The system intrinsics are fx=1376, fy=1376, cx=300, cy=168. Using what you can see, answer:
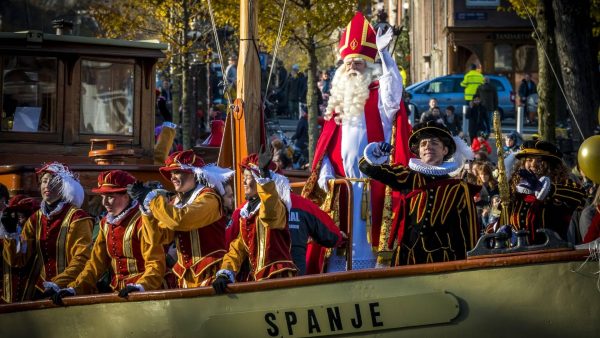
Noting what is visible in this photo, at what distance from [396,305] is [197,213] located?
139 cm

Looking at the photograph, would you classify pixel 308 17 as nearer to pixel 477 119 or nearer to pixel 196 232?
pixel 477 119

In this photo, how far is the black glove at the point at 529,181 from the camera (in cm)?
811

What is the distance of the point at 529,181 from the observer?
8.13 m

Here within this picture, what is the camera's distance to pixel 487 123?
2559 centimetres

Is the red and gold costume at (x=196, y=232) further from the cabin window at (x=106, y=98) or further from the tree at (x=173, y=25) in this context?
the tree at (x=173, y=25)

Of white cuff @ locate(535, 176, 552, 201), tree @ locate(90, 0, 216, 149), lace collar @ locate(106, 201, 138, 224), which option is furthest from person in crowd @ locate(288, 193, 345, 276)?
tree @ locate(90, 0, 216, 149)

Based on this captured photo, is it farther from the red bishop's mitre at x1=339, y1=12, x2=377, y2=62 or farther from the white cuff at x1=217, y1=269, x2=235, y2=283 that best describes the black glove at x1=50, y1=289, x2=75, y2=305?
the red bishop's mitre at x1=339, y1=12, x2=377, y2=62

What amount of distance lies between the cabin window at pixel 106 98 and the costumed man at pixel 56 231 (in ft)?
10.7

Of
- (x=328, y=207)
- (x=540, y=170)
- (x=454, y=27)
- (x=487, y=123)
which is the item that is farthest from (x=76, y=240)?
(x=454, y=27)

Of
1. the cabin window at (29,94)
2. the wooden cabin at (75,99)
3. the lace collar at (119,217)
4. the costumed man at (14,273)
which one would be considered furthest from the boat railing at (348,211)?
the cabin window at (29,94)

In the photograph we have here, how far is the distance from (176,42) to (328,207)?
13737mm

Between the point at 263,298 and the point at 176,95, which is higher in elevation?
the point at 176,95

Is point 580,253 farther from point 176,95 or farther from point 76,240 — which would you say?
point 176,95

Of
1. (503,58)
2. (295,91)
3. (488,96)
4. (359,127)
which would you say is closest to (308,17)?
(488,96)
